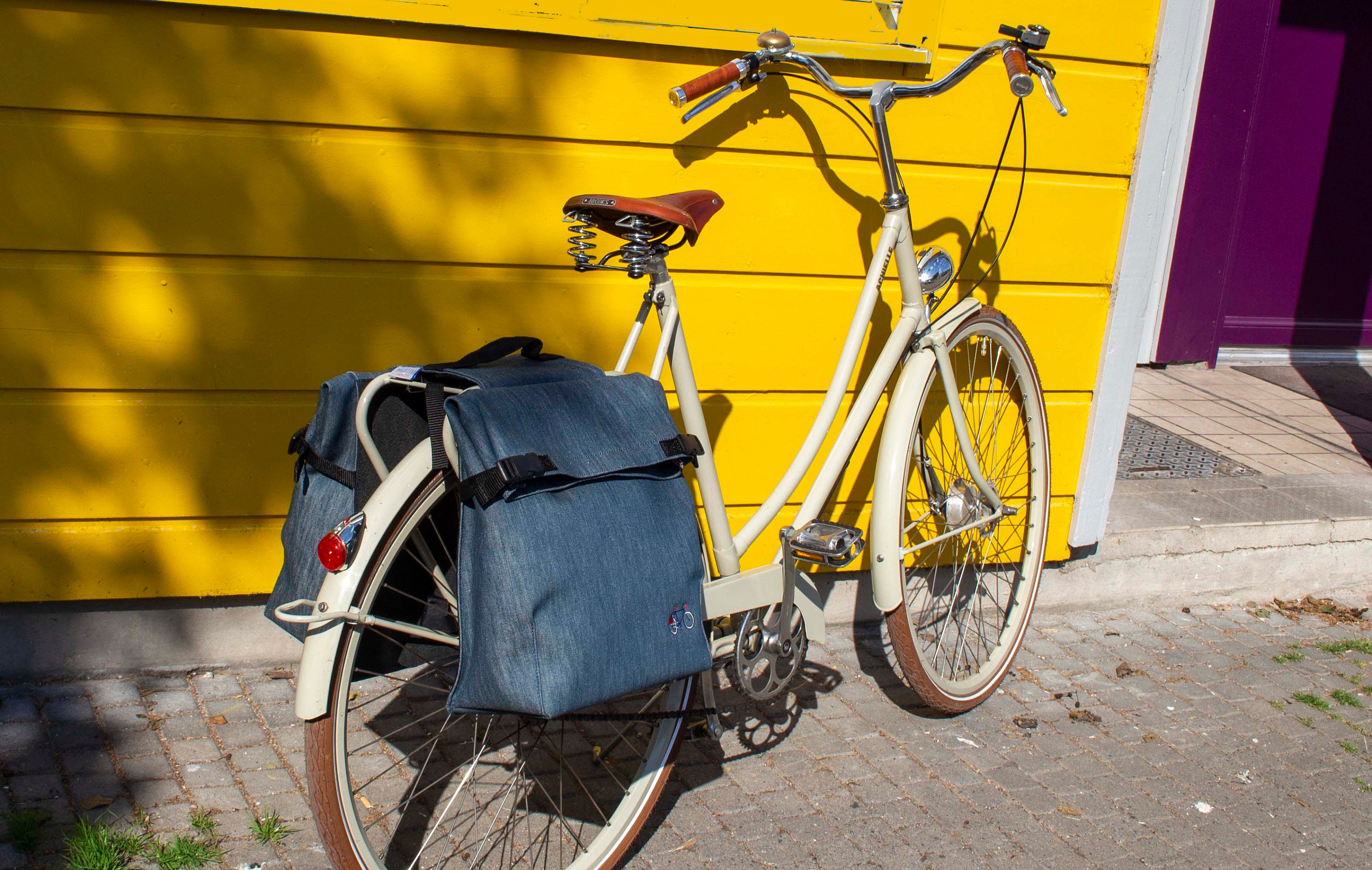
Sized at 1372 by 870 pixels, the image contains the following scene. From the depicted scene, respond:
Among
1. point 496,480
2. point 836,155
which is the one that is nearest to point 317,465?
point 496,480

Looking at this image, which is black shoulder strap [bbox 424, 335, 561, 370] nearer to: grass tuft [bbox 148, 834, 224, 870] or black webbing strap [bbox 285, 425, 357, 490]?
black webbing strap [bbox 285, 425, 357, 490]

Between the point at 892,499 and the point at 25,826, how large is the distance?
218cm

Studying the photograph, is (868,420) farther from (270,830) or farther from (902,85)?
(270,830)

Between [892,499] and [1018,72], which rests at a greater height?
[1018,72]

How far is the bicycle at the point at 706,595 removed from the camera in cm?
204

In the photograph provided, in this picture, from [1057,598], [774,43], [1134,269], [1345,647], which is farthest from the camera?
[1057,598]

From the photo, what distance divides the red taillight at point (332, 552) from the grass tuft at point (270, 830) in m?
0.85

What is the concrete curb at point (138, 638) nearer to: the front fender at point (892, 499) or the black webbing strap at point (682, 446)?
the black webbing strap at point (682, 446)

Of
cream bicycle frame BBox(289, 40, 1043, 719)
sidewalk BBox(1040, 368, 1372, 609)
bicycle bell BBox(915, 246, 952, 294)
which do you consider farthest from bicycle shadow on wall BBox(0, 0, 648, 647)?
sidewalk BBox(1040, 368, 1372, 609)

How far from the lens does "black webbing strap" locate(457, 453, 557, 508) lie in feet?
6.10

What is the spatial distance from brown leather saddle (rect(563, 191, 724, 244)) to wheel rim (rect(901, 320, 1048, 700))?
1102mm

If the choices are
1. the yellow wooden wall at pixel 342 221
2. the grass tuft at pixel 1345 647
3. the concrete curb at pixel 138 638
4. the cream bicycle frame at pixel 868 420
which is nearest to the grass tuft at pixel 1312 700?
the grass tuft at pixel 1345 647

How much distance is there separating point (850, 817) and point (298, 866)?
129cm

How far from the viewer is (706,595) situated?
8.13ft
